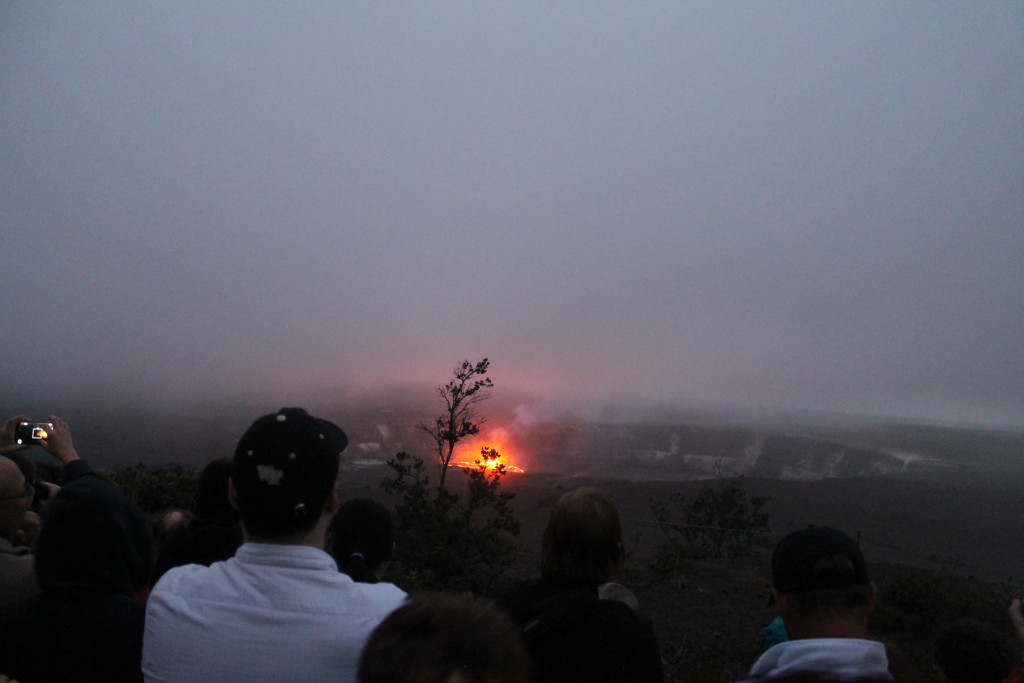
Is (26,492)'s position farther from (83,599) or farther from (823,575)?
(823,575)

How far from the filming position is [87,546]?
2170 millimetres

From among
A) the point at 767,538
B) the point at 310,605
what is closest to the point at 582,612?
the point at 310,605

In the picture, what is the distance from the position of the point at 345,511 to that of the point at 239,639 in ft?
5.23

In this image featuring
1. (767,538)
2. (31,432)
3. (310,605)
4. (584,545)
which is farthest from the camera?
(767,538)

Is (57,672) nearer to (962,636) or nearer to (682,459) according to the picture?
(962,636)

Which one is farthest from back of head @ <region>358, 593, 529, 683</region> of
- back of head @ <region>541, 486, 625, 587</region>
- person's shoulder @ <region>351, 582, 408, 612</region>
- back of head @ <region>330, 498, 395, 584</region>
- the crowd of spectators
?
back of head @ <region>330, 498, 395, 584</region>

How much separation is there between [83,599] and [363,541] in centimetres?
123

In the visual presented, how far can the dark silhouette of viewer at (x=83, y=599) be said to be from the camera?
2.05 meters

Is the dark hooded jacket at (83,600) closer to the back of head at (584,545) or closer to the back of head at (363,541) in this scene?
the back of head at (363,541)

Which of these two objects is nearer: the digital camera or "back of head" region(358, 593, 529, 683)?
"back of head" region(358, 593, 529, 683)

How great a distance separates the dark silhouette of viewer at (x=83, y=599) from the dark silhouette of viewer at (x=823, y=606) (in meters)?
2.20

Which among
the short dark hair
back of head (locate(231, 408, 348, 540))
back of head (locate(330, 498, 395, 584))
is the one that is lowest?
back of head (locate(330, 498, 395, 584))

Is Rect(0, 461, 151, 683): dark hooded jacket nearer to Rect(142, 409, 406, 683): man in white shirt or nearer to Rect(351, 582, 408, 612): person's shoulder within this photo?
Rect(142, 409, 406, 683): man in white shirt

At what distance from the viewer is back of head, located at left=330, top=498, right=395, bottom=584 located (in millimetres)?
3113
